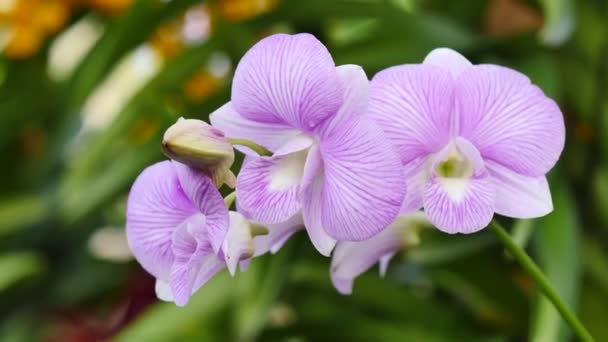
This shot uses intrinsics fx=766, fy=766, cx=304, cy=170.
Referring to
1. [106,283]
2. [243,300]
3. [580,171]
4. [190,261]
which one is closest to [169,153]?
[190,261]

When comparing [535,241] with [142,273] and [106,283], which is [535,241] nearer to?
[142,273]

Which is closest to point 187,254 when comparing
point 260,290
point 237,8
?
point 260,290

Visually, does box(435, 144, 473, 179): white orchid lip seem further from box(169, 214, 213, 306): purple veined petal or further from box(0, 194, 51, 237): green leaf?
box(0, 194, 51, 237): green leaf

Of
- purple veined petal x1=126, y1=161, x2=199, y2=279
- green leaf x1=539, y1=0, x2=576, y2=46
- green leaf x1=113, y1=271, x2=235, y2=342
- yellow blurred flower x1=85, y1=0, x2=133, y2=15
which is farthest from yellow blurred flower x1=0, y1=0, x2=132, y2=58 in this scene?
purple veined petal x1=126, y1=161, x2=199, y2=279

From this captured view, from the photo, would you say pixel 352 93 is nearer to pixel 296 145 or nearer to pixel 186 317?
pixel 296 145

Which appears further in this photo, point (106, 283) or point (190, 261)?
point (106, 283)

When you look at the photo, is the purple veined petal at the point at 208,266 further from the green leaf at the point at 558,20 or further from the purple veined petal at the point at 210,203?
the green leaf at the point at 558,20
